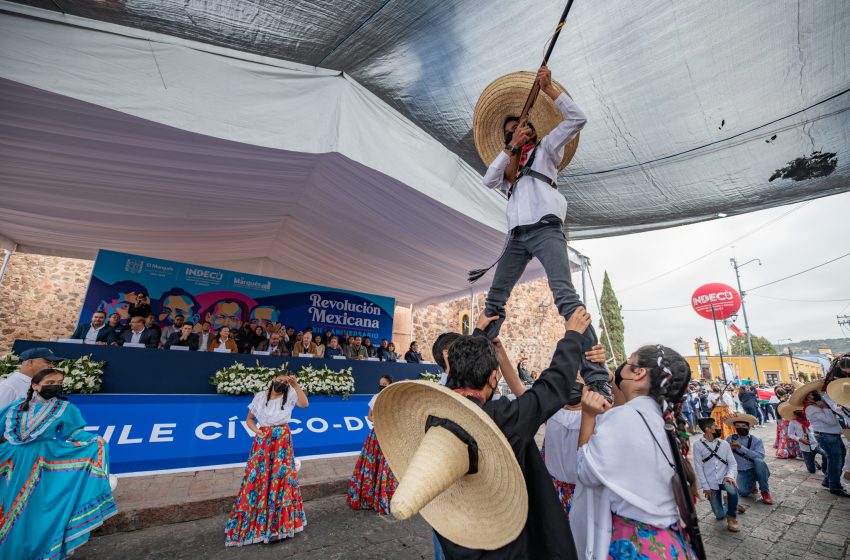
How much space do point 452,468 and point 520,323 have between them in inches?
698

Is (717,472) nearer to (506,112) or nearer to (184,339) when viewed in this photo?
(506,112)

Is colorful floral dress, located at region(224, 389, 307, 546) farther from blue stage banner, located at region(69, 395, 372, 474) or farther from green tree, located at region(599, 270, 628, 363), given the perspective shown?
green tree, located at region(599, 270, 628, 363)

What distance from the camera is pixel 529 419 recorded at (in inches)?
51.9

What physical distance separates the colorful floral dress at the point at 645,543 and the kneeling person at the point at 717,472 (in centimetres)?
422

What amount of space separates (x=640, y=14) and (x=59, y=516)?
5.45 metres

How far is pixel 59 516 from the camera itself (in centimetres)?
275

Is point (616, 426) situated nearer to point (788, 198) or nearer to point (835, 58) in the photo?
point (835, 58)

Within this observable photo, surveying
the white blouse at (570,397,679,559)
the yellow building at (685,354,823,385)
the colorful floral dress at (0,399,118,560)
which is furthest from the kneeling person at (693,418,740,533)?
the yellow building at (685,354,823,385)

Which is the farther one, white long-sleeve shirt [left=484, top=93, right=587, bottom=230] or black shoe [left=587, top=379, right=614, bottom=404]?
white long-sleeve shirt [left=484, top=93, right=587, bottom=230]

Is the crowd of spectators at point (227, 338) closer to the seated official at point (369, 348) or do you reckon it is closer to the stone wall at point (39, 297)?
the seated official at point (369, 348)

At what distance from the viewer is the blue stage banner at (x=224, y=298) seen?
9039mm

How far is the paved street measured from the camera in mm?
2998

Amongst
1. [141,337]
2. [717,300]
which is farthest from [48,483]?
[717,300]

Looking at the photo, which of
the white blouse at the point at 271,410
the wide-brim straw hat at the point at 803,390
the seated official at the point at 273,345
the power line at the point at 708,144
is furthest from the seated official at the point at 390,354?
the wide-brim straw hat at the point at 803,390
